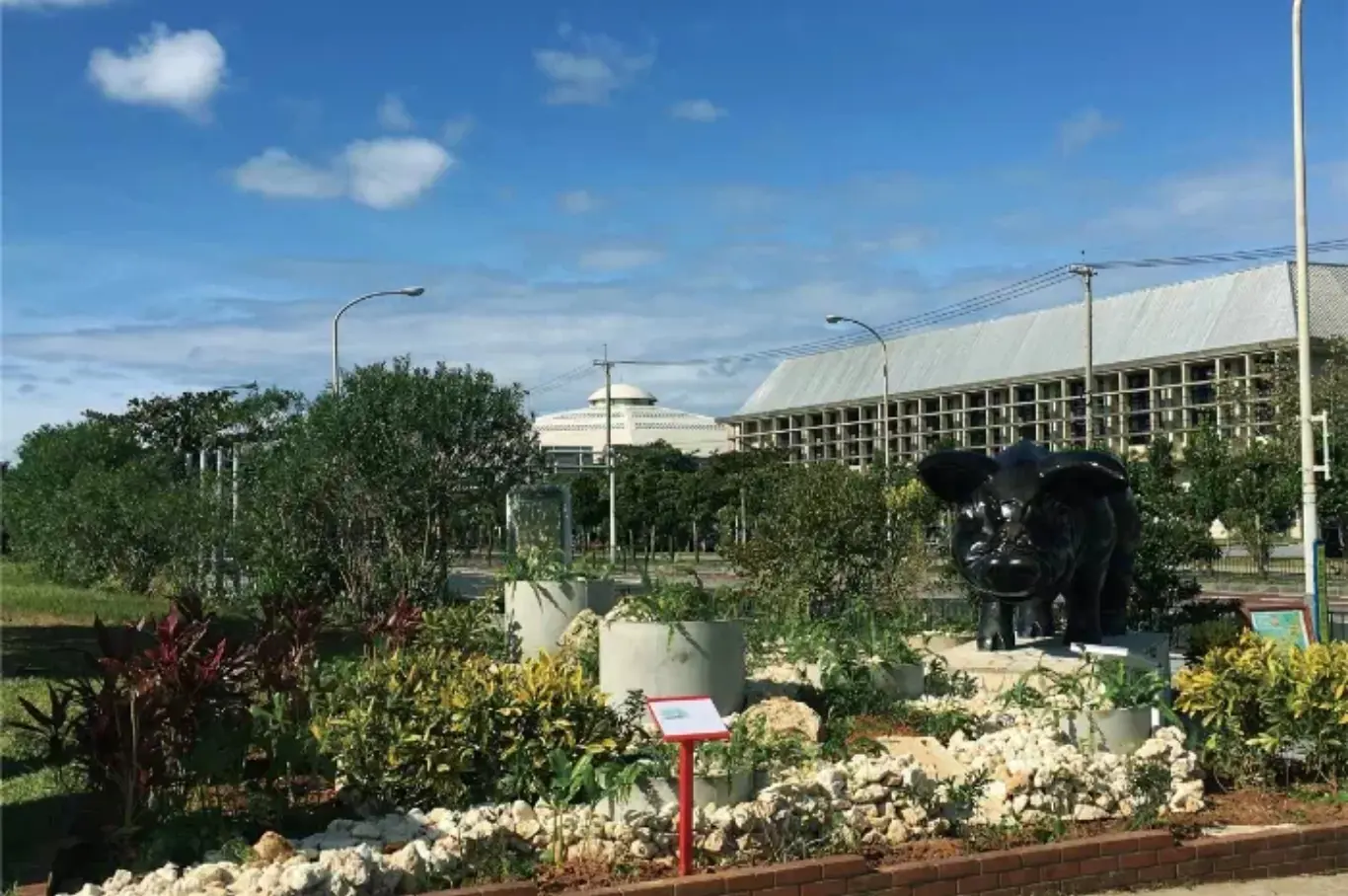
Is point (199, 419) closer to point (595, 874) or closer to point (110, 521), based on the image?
point (110, 521)

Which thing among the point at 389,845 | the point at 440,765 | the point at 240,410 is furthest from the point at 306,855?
the point at 240,410

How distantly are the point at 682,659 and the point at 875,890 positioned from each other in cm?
271

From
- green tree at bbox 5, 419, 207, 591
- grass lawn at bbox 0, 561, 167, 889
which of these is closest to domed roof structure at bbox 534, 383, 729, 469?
green tree at bbox 5, 419, 207, 591

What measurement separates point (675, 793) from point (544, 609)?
4.76 m

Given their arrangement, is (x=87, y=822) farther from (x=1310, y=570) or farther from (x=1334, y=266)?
(x=1334, y=266)

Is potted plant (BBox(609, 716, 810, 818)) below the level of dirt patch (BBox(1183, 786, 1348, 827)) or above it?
above

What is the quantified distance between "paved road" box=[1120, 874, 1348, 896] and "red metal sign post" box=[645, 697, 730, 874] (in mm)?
2553

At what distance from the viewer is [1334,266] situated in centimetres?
7438

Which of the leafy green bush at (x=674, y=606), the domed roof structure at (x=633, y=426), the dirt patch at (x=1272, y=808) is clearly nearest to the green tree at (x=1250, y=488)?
the dirt patch at (x=1272, y=808)

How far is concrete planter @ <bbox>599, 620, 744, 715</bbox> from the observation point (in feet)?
29.1

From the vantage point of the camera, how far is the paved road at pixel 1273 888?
22.9 ft

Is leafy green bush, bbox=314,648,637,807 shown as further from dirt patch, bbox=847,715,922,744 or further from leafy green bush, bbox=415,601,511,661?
leafy green bush, bbox=415,601,511,661

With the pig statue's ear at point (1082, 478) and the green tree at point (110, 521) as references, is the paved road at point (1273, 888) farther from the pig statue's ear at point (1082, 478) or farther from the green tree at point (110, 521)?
the green tree at point (110, 521)

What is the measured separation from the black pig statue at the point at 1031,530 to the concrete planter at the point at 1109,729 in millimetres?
2154
